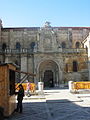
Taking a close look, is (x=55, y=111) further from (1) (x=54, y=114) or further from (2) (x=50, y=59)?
(2) (x=50, y=59)

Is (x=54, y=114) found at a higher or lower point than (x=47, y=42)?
lower

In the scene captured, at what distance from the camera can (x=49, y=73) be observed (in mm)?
33219

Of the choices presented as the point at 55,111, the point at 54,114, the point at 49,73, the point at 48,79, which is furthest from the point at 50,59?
the point at 54,114

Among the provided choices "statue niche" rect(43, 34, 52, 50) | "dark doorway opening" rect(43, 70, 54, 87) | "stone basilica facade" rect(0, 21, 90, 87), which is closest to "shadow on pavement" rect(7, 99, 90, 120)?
"stone basilica facade" rect(0, 21, 90, 87)

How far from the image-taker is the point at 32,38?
36125 mm

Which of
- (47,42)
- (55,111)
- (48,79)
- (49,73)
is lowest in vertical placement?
(55,111)

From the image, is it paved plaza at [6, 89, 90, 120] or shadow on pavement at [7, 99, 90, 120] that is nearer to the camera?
shadow on pavement at [7, 99, 90, 120]

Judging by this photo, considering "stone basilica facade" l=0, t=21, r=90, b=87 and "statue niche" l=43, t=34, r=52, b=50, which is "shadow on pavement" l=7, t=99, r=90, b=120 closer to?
"stone basilica facade" l=0, t=21, r=90, b=87

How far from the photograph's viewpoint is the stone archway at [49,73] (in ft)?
105

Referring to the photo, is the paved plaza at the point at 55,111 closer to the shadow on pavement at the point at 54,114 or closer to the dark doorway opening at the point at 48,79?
the shadow on pavement at the point at 54,114

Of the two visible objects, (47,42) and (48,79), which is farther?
(48,79)

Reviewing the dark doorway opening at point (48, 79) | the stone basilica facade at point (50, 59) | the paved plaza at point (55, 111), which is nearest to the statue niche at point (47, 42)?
the stone basilica facade at point (50, 59)

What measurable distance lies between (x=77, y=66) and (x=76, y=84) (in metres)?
9.58

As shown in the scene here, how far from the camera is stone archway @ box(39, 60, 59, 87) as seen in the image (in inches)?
1264
